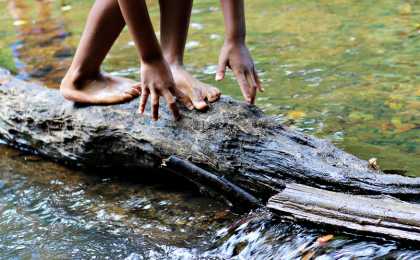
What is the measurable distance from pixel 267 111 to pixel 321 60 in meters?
1.01

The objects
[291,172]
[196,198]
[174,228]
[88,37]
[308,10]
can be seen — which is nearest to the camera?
[291,172]

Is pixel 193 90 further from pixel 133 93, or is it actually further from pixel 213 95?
pixel 133 93

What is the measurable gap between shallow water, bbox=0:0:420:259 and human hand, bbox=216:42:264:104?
509mm

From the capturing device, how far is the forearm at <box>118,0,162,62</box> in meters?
2.58

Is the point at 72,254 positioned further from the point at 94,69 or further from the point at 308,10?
the point at 308,10

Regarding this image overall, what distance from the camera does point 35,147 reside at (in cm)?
336

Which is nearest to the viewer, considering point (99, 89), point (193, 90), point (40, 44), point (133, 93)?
point (193, 90)

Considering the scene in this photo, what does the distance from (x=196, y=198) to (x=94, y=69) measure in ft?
3.03

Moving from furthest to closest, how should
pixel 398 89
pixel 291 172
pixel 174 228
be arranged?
1. pixel 398 89
2. pixel 174 228
3. pixel 291 172

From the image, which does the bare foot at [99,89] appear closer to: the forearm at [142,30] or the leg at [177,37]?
the leg at [177,37]

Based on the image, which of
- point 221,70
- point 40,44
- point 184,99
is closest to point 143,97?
point 184,99

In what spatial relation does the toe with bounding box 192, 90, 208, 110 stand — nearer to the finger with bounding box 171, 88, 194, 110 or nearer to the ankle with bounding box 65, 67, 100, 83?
the finger with bounding box 171, 88, 194, 110

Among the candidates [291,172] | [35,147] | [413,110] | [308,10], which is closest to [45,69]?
[35,147]

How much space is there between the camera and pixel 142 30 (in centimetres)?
259
